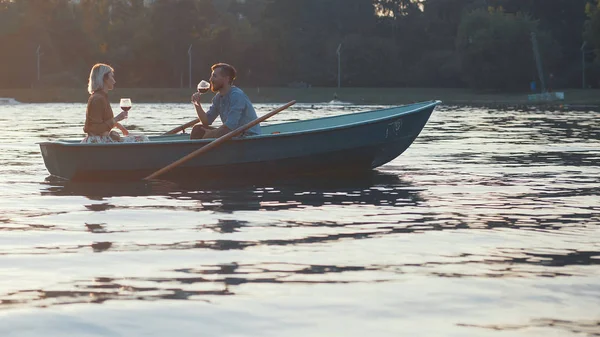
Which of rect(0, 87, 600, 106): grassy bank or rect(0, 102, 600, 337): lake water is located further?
rect(0, 87, 600, 106): grassy bank

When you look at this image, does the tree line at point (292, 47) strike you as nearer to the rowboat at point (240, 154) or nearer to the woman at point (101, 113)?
the rowboat at point (240, 154)

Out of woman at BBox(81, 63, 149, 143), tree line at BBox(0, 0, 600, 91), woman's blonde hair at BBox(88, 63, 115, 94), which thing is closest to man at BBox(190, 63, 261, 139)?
woman at BBox(81, 63, 149, 143)

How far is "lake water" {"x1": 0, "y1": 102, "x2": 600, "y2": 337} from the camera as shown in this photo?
6582mm

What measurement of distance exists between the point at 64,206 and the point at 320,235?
4103 millimetres

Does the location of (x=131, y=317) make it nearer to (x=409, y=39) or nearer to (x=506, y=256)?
(x=506, y=256)

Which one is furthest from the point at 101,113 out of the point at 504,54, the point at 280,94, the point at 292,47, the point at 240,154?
the point at 292,47

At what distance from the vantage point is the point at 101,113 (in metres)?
15.5

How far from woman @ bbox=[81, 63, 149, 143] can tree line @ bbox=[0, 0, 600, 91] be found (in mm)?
78230

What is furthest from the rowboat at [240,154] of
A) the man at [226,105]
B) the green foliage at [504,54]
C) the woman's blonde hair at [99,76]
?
the green foliage at [504,54]

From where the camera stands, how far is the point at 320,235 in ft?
33.5

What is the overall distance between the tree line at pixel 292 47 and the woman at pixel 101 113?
7823 centimetres

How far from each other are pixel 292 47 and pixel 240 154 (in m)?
90.6

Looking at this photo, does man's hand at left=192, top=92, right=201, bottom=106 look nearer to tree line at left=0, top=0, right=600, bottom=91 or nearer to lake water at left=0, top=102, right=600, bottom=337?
lake water at left=0, top=102, right=600, bottom=337

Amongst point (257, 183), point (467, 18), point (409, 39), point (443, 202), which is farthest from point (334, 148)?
point (409, 39)
